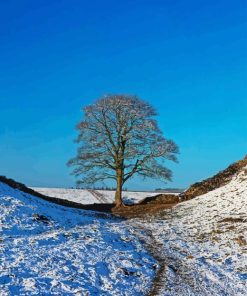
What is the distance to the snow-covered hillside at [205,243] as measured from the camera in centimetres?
1362

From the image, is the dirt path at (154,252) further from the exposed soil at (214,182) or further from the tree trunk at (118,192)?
the tree trunk at (118,192)

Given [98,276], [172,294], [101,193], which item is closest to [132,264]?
[98,276]

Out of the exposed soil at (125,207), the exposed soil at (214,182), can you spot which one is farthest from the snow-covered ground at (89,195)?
the exposed soil at (214,182)

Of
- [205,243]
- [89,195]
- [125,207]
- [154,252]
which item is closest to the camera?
[154,252]

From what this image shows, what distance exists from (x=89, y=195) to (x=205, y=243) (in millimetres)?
29481

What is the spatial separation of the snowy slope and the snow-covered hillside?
3.85ft

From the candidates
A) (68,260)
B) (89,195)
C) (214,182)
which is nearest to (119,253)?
(68,260)

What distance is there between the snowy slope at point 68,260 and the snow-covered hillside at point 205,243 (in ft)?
3.85

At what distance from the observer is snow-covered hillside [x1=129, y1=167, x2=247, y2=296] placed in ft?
44.7

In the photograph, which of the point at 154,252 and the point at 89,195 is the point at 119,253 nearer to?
the point at 154,252

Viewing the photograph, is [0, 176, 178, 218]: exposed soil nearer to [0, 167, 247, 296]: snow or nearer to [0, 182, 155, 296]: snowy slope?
[0, 167, 247, 296]: snow

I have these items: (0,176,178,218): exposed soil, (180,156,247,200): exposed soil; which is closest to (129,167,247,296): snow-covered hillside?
(0,176,178,218): exposed soil

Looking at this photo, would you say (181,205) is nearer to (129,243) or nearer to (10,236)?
(129,243)

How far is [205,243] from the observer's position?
778 inches
